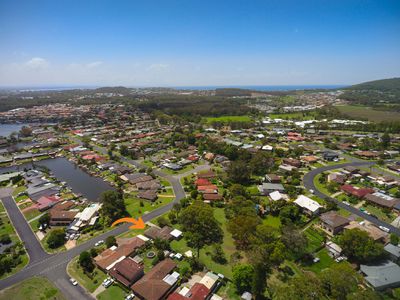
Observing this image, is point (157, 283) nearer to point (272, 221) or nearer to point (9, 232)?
point (272, 221)

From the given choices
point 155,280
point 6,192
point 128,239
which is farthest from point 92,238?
point 6,192

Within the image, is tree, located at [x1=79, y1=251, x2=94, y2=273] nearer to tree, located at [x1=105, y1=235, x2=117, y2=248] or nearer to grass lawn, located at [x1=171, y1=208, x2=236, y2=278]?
tree, located at [x1=105, y1=235, x2=117, y2=248]

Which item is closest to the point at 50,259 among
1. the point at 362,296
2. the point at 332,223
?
the point at 362,296

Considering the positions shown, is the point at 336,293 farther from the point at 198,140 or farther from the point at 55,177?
the point at 198,140

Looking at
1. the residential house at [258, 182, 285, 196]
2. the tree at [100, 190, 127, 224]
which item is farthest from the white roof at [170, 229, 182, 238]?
the residential house at [258, 182, 285, 196]

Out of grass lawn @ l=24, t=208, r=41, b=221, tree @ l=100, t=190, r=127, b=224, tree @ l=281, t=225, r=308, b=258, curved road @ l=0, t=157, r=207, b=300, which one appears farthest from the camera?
grass lawn @ l=24, t=208, r=41, b=221

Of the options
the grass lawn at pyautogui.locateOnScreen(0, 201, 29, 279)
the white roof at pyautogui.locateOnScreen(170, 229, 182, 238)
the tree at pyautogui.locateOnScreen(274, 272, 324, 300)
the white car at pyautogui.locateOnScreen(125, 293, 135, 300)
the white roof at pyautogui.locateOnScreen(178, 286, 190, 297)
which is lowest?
the grass lawn at pyautogui.locateOnScreen(0, 201, 29, 279)
